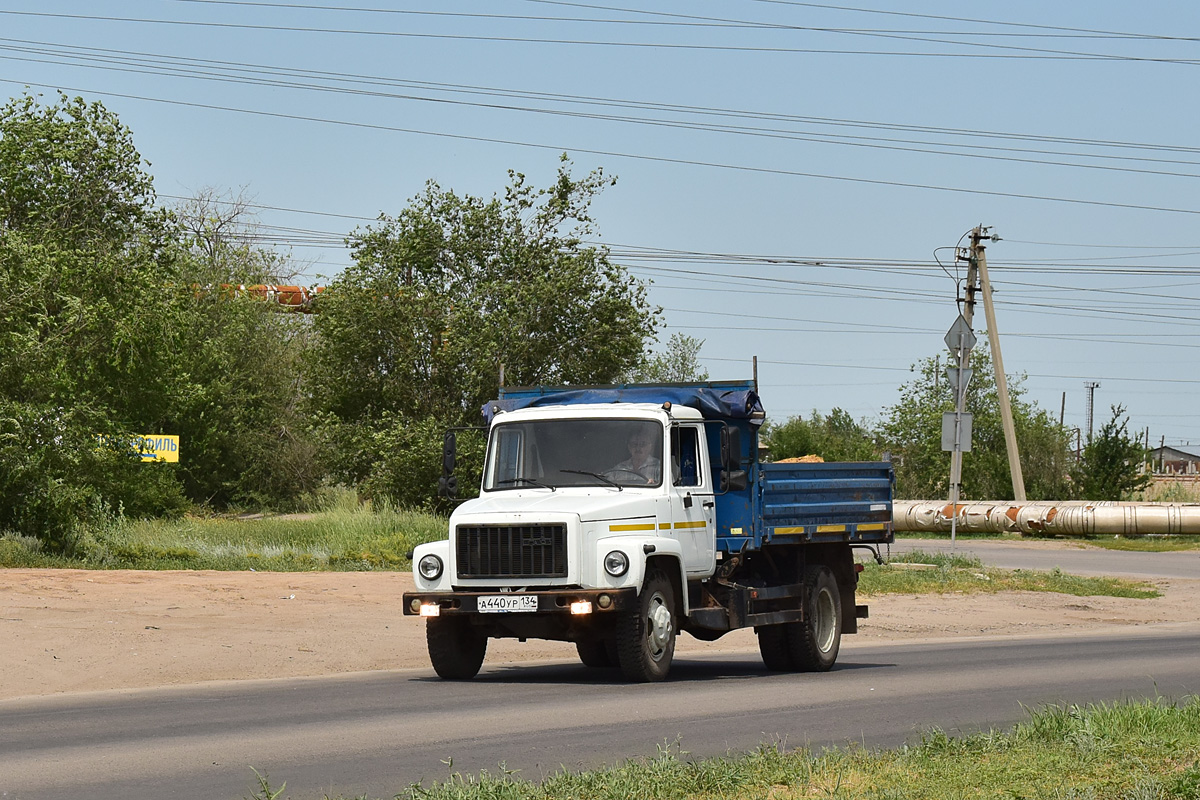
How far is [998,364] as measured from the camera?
47906 mm

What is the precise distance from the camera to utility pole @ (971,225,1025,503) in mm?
47500

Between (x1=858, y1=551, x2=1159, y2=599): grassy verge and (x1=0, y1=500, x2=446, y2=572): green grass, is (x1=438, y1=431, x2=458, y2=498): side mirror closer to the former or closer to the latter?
(x1=0, y1=500, x2=446, y2=572): green grass

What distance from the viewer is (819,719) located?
11.4m

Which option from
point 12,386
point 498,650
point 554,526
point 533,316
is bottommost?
point 498,650

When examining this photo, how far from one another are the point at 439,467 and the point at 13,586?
1710 centimetres

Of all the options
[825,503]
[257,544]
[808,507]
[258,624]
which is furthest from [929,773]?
[257,544]

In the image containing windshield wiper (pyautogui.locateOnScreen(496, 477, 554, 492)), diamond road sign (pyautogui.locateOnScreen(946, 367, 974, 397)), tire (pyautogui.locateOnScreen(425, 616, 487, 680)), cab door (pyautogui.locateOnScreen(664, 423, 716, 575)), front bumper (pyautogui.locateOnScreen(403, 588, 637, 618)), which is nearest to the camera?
front bumper (pyautogui.locateOnScreen(403, 588, 637, 618))

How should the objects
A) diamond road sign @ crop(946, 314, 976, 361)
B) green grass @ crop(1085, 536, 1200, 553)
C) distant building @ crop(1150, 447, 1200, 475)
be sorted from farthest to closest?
distant building @ crop(1150, 447, 1200, 475)
green grass @ crop(1085, 536, 1200, 553)
diamond road sign @ crop(946, 314, 976, 361)

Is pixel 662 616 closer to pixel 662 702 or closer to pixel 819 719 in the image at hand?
pixel 662 702

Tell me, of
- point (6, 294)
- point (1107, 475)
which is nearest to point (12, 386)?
point (6, 294)

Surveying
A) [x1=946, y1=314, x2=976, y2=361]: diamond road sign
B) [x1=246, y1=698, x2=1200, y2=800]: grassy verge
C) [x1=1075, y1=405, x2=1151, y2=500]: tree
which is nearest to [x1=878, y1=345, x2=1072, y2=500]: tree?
[x1=1075, y1=405, x2=1151, y2=500]: tree

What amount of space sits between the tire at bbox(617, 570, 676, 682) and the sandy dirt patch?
3506 millimetres

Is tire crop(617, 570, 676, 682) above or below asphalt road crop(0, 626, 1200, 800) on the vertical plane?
above

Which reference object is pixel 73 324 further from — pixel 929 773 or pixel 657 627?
pixel 929 773
